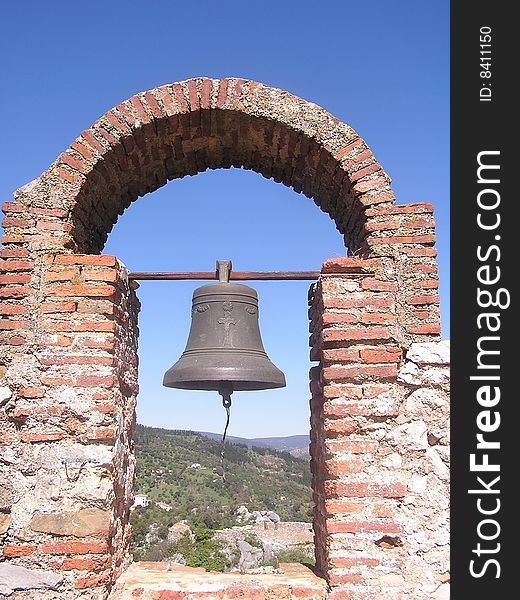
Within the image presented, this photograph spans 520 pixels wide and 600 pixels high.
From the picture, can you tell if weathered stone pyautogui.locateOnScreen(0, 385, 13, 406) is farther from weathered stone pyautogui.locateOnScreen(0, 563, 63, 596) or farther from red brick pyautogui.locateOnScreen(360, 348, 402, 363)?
red brick pyautogui.locateOnScreen(360, 348, 402, 363)

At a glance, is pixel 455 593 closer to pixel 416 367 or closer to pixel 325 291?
pixel 416 367

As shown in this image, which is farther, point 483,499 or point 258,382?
point 258,382

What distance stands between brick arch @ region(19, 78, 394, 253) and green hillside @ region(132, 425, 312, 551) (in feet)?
56.1

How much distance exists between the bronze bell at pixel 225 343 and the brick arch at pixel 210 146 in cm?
90

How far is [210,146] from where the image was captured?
4227 mm

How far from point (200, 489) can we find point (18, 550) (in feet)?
86.9

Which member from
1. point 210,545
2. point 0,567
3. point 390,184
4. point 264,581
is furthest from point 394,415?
point 210,545

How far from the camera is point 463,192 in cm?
320

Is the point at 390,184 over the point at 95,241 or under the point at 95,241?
over

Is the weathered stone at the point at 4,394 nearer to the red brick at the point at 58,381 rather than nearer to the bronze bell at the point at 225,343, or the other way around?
the red brick at the point at 58,381

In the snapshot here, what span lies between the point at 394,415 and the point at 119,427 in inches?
65.5

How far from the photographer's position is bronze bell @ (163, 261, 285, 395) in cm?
379

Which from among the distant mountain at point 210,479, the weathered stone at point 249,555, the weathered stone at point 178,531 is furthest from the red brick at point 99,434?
the distant mountain at point 210,479

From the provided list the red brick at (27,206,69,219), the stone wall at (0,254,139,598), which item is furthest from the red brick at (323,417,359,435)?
the red brick at (27,206,69,219)
